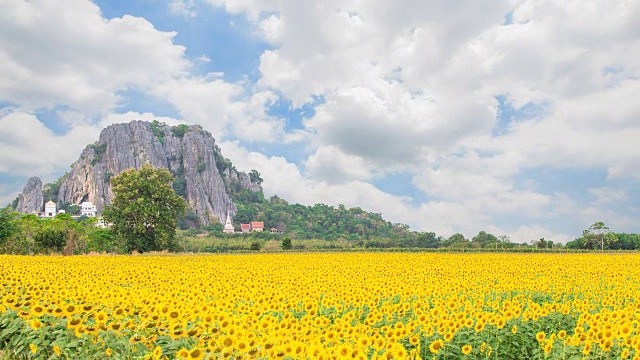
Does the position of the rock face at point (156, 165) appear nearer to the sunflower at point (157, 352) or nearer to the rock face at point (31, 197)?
the rock face at point (31, 197)

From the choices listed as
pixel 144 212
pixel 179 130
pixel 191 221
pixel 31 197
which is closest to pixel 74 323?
pixel 144 212

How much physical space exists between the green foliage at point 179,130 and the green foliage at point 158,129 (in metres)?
4.57

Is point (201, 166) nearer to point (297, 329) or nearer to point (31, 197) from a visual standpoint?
point (31, 197)

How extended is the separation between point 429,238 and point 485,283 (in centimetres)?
6238

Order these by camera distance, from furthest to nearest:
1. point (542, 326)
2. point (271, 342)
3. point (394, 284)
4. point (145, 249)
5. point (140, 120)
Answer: point (140, 120), point (145, 249), point (394, 284), point (542, 326), point (271, 342)

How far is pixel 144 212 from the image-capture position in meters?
44.4

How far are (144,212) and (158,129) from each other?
15546cm

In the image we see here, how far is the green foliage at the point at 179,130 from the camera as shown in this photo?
190 metres

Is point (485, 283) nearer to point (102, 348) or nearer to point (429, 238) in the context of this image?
point (102, 348)

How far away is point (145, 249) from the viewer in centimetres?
4450

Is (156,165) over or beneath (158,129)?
beneath

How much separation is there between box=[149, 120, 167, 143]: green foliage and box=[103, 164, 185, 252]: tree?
144m

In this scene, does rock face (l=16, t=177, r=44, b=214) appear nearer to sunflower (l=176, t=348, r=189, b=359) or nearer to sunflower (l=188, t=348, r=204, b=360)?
sunflower (l=176, t=348, r=189, b=359)

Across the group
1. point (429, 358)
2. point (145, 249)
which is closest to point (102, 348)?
point (429, 358)
